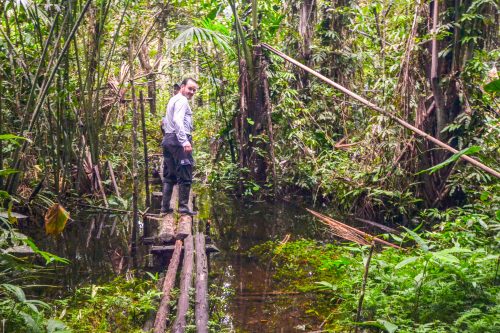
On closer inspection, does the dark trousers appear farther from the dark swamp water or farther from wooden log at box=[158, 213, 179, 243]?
the dark swamp water

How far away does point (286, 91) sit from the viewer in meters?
8.67

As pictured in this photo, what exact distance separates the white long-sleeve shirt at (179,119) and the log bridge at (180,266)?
956 millimetres

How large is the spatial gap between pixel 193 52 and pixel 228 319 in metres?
7.66

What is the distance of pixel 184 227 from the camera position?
5180 millimetres

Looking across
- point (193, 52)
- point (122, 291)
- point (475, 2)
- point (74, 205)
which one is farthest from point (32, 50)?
point (475, 2)

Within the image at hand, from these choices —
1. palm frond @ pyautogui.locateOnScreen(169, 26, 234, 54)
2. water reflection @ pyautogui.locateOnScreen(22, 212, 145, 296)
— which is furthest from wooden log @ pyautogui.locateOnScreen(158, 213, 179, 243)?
palm frond @ pyautogui.locateOnScreen(169, 26, 234, 54)

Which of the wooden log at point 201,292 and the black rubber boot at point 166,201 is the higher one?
the black rubber boot at point 166,201

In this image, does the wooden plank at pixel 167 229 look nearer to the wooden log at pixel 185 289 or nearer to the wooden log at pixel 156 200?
the wooden log at pixel 185 289

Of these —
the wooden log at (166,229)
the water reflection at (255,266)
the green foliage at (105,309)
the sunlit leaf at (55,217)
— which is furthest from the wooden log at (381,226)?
the sunlit leaf at (55,217)

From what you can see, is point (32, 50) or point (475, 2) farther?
point (32, 50)

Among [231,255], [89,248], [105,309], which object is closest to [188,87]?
[231,255]

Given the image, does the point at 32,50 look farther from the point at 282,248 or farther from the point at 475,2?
the point at 475,2

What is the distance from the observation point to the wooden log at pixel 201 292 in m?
3.01

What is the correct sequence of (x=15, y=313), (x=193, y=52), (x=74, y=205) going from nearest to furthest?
1. (x=15, y=313)
2. (x=74, y=205)
3. (x=193, y=52)
